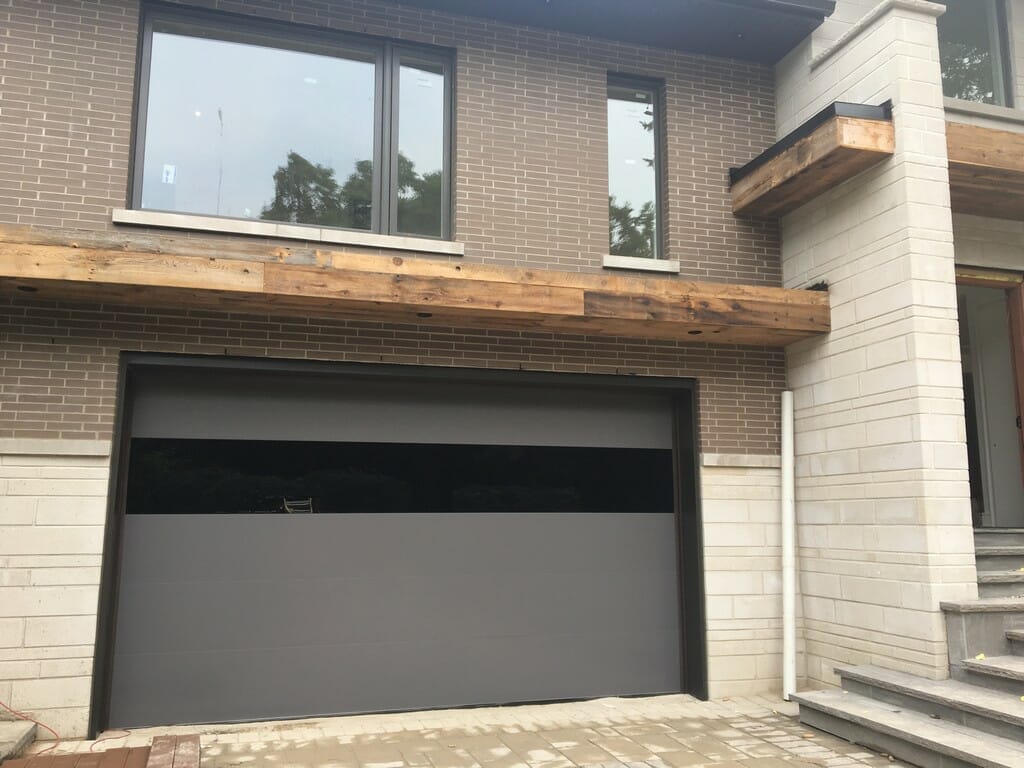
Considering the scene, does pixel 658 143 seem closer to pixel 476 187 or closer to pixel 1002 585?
pixel 476 187

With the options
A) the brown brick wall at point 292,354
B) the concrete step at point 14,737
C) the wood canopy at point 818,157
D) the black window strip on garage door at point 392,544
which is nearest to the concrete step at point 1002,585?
the brown brick wall at point 292,354

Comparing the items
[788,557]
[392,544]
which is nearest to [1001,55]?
[788,557]

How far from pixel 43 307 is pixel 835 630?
22.0ft

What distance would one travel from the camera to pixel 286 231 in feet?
21.9

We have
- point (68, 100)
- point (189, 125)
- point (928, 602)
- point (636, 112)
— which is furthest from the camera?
point (636, 112)

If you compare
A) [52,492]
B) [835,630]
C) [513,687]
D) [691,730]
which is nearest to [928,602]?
[835,630]

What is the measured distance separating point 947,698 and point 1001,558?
232cm

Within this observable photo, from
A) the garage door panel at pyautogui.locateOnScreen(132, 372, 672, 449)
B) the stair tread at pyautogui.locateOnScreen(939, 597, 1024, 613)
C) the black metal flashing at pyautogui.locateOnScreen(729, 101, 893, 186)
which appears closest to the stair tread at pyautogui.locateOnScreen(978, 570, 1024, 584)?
the stair tread at pyautogui.locateOnScreen(939, 597, 1024, 613)

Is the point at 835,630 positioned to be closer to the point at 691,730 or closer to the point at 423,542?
the point at 691,730

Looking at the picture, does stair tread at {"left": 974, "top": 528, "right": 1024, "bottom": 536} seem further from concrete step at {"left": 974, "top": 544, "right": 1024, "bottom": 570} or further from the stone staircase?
the stone staircase

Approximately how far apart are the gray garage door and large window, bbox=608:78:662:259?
1485 millimetres

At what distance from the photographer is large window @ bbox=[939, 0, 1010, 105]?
27.3 feet

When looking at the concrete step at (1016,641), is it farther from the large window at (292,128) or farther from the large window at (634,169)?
the large window at (292,128)

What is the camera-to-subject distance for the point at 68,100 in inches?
251
